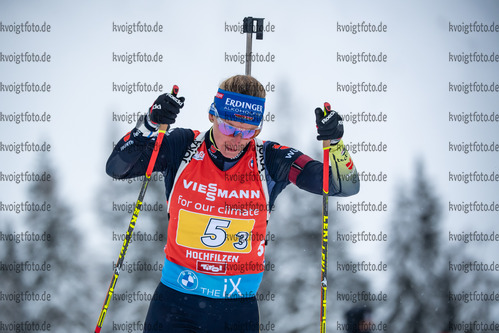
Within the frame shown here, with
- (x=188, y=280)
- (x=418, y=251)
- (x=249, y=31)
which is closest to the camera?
(x=188, y=280)

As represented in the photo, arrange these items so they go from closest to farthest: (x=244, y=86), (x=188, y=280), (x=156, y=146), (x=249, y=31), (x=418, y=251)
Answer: (x=188, y=280)
(x=156, y=146)
(x=244, y=86)
(x=249, y=31)
(x=418, y=251)

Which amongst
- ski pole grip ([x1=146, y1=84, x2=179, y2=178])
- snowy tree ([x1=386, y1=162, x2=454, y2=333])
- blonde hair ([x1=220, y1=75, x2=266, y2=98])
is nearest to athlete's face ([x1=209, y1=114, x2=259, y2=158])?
blonde hair ([x1=220, y1=75, x2=266, y2=98])

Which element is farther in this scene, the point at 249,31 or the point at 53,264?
the point at 53,264

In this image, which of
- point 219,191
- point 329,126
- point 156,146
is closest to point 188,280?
point 219,191

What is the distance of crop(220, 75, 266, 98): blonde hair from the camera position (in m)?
3.55

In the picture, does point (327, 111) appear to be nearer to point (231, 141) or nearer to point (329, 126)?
point (329, 126)

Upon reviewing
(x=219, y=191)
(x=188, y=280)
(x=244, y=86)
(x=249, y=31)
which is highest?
(x=249, y=31)

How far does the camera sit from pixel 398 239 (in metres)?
16.6

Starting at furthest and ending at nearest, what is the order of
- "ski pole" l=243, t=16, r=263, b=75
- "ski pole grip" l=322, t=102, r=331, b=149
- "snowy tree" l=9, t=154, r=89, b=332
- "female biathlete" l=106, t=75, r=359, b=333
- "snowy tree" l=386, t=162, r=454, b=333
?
"snowy tree" l=9, t=154, r=89, b=332, "snowy tree" l=386, t=162, r=454, b=333, "ski pole" l=243, t=16, r=263, b=75, "ski pole grip" l=322, t=102, r=331, b=149, "female biathlete" l=106, t=75, r=359, b=333

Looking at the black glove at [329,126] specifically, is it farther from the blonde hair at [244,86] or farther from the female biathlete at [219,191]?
the blonde hair at [244,86]

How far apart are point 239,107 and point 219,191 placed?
607 mm

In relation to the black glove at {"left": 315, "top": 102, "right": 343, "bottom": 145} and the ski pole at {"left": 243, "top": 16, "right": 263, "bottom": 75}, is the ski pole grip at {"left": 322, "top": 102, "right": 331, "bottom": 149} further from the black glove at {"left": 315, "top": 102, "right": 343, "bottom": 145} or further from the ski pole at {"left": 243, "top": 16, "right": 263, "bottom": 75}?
the ski pole at {"left": 243, "top": 16, "right": 263, "bottom": 75}

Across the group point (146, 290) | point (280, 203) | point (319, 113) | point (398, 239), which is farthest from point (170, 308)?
point (398, 239)

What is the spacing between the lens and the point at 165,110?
347 cm
